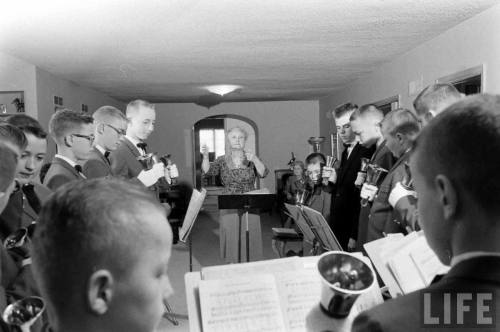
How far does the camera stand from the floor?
3.58 metres

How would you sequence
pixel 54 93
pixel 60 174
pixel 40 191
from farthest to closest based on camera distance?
pixel 54 93 < pixel 60 174 < pixel 40 191

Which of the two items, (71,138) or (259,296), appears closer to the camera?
(259,296)

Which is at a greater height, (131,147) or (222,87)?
(222,87)

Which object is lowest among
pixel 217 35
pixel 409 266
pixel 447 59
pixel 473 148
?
pixel 409 266

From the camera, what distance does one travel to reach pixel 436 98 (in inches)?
80.2

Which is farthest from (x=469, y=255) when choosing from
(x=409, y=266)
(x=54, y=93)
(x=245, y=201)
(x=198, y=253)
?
(x=54, y=93)

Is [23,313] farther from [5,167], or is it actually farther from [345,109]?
[345,109]

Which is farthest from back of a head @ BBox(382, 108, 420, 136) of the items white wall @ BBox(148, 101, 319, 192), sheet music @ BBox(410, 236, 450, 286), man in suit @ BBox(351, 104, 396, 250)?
white wall @ BBox(148, 101, 319, 192)

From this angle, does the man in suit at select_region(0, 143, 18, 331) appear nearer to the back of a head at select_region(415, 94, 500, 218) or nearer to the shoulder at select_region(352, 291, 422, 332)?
the shoulder at select_region(352, 291, 422, 332)

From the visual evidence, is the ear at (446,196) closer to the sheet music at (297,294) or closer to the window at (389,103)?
the sheet music at (297,294)

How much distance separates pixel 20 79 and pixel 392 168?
4.36 m

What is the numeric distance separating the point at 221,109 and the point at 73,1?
24.3 feet

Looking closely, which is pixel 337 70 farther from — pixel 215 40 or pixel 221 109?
pixel 221 109

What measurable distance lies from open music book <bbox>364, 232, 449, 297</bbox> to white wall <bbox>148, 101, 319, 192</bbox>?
889 centimetres
